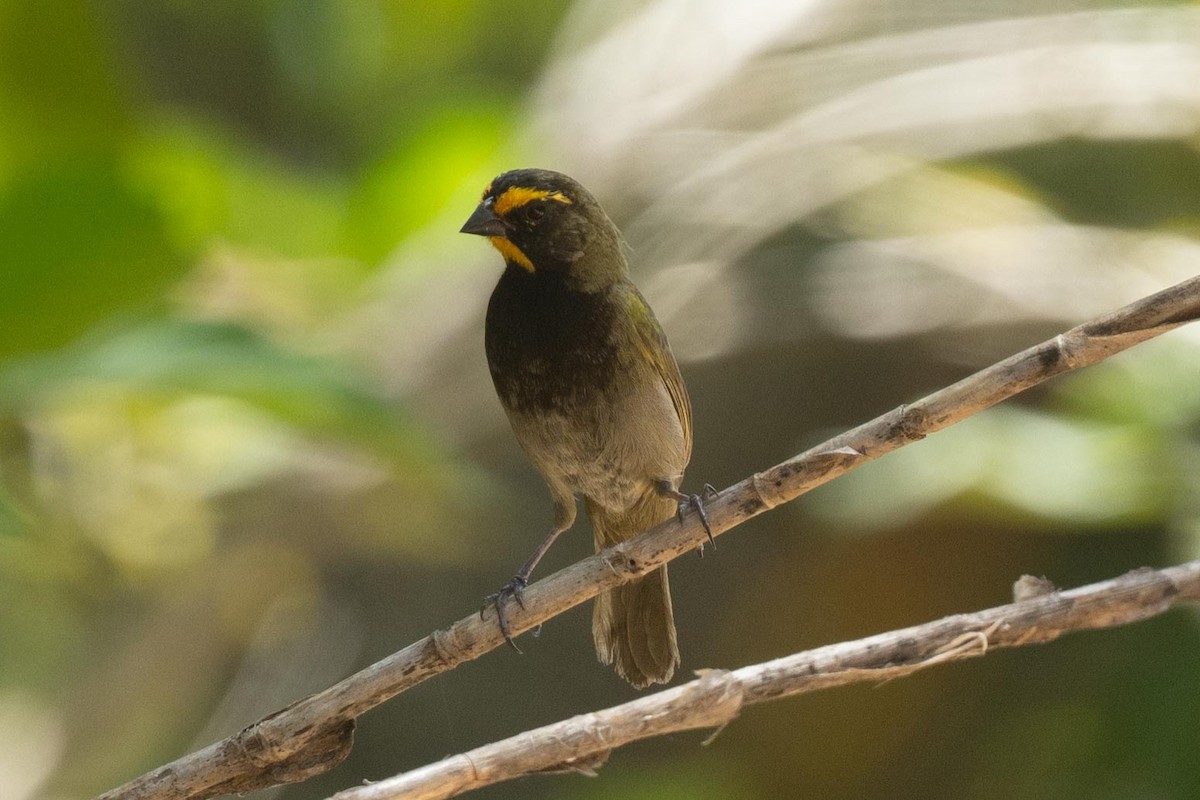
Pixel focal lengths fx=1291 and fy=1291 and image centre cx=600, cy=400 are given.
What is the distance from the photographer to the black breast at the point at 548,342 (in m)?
2.74

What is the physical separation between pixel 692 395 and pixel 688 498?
245 cm

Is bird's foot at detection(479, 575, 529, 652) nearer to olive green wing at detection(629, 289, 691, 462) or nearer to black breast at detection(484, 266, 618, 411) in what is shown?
black breast at detection(484, 266, 618, 411)

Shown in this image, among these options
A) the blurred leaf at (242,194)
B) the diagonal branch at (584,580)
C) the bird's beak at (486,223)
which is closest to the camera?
the diagonal branch at (584,580)

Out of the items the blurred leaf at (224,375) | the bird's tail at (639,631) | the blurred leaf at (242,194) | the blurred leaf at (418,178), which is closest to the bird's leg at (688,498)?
the bird's tail at (639,631)

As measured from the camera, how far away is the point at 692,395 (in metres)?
5.09

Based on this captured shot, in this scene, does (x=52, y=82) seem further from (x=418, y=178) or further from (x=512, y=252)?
(x=512, y=252)

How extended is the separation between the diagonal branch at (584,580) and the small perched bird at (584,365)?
54 cm

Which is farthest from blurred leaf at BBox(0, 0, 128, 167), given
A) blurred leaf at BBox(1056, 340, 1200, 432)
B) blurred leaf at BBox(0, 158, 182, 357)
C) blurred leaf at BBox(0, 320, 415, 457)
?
blurred leaf at BBox(1056, 340, 1200, 432)

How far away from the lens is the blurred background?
3.97 m

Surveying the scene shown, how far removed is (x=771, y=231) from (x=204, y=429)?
2477 millimetres

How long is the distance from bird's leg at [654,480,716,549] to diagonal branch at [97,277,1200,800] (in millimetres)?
42

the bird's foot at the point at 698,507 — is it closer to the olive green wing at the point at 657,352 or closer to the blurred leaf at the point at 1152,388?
the olive green wing at the point at 657,352

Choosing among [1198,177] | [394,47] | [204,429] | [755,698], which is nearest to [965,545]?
[1198,177]

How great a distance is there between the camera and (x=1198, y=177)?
5.84m
